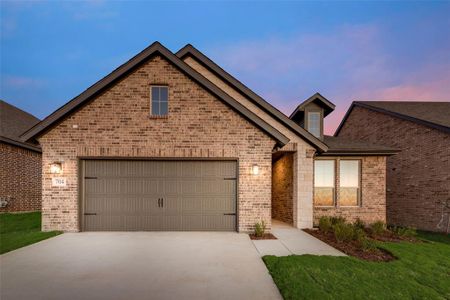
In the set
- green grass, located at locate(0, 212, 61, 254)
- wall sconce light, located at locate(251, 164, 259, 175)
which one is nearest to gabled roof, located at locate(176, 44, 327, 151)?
wall sconce light, located at locate(251, 164, 259, 175)

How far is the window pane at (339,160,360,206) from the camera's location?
1183cm

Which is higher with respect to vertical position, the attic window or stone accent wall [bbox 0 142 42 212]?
the attic window

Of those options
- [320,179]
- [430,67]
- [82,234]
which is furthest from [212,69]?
[430,67]

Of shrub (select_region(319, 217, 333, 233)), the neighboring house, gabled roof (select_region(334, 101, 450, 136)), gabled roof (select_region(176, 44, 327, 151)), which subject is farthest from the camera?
the neighboring house

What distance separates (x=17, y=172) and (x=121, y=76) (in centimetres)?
1031

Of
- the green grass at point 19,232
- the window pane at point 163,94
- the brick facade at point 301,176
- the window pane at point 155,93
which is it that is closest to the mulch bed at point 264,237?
the brick facade at point 301,176

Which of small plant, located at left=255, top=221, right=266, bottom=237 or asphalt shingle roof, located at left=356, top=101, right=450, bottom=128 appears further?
asphalt shingle roof, located at left=356, top=101, right=450, bottom=128

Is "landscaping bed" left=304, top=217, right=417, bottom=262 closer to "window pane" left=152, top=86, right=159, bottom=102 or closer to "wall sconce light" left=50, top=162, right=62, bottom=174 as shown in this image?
"window pane" left=152, top=86, right=159, bottom=102

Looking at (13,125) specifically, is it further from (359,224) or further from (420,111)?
(420,111)

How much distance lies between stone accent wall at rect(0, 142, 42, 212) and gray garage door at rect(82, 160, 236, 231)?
322 inches

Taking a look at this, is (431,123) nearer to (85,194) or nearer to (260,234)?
(260,234)

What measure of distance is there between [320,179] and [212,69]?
7.26 meters

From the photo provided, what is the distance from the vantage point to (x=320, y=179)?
1190 cm

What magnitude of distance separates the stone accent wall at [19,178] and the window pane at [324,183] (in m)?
15.9
